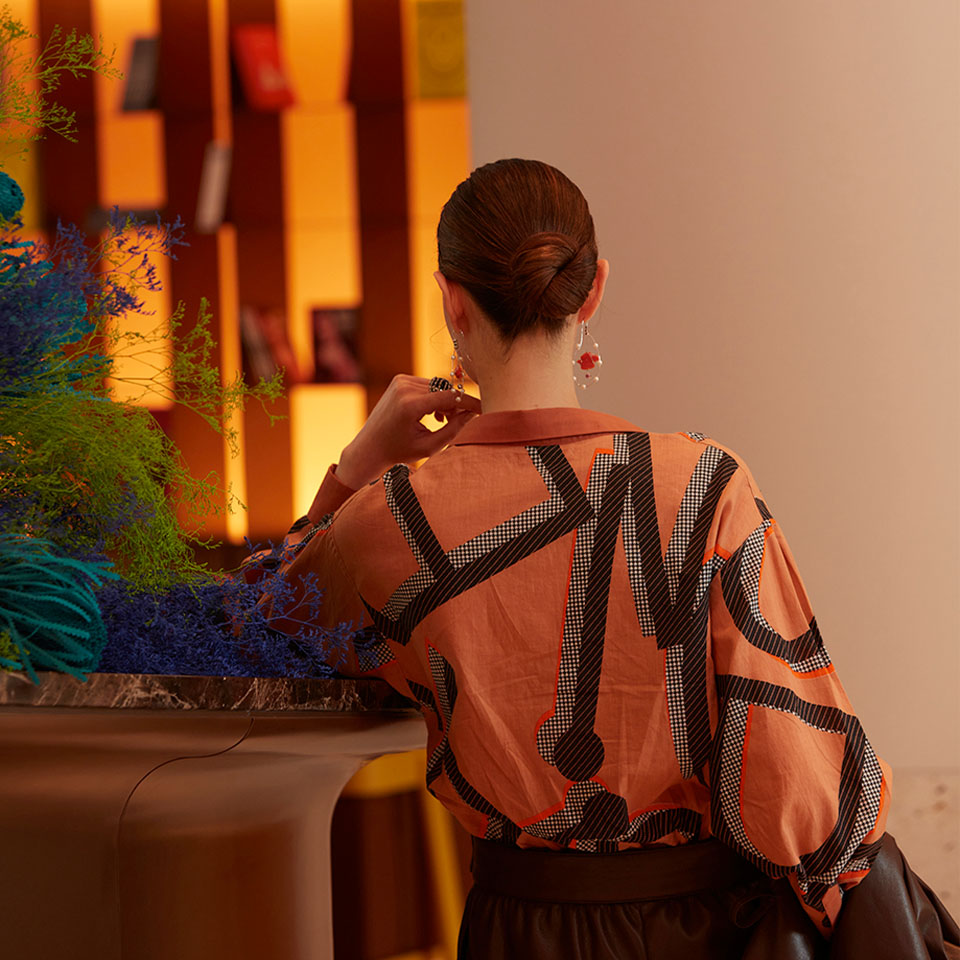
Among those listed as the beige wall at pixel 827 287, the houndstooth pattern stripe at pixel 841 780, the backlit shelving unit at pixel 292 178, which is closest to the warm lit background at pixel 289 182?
the backlit shelving unit at pixel 292 178

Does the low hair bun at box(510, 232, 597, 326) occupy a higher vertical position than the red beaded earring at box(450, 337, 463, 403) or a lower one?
higher

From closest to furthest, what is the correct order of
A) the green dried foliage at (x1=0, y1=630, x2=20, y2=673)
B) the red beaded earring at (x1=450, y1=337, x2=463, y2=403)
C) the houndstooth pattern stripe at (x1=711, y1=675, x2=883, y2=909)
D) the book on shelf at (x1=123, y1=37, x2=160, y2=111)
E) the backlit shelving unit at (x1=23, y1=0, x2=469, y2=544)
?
1. the green dried foliage at (x1=0, y1=630, x2=20, y2=673)
2. the houndstooth pattern stripe at (x1=711, y1=675, x2=883, y2=909)
3. the red beaded earring at (x1=450, y1=337, x2=463, y2=403)
4. the backlit shelving unit at (x1=23, y1=0, x2=469, y2=544)
5. the book on shelf at (x1=123, y1=37, x2=160, y2=111)

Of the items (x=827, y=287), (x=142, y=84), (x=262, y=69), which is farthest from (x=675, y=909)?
(x=142, y=84)

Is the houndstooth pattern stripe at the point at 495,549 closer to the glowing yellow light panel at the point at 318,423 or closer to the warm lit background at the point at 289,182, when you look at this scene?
the warm lit background at the point at 289,182

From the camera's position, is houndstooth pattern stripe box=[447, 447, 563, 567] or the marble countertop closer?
the marble countertop

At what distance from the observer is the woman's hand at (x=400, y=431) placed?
123 cm

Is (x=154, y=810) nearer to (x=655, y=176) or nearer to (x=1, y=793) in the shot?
(x=1, y=793)

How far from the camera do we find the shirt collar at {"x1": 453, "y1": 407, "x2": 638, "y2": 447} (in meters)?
1.01

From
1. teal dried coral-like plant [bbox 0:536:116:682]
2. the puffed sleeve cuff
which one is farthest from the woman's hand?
teal dried coral-like plant [bbox 0:536:116:682]

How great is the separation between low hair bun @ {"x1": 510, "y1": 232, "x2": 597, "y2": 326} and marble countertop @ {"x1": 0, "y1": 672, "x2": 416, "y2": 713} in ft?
1.28

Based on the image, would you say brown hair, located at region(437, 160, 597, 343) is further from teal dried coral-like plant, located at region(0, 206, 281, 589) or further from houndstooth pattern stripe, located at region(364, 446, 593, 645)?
teal dried coral-like plant, located at region(0, 206, 281, 589)

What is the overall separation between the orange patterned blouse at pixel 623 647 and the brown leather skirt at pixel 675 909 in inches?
0.9

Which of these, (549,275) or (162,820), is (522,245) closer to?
(549,275)

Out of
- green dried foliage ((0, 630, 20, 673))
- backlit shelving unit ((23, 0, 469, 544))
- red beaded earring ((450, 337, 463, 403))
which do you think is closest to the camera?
green dried foliage ((0, 630, 20, 673))
